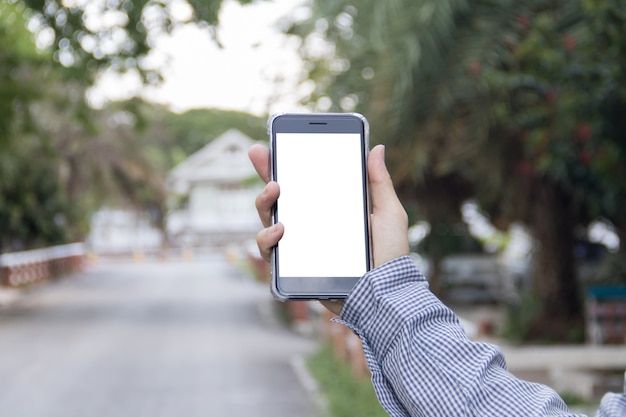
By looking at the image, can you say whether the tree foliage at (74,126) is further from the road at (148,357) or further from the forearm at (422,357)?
the forearm at (422,357)

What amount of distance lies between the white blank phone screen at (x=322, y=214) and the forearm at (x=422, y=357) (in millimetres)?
182

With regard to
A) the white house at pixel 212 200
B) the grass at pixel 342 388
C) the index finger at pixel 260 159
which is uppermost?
the index finger at pixel 260 159

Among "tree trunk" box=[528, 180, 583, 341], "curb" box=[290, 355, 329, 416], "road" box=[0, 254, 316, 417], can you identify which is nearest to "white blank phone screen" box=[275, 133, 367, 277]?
"curb" box=[290, 355, 329, 416]

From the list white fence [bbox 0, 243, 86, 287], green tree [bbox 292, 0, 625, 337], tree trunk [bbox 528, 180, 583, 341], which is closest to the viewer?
green tree [bbox 292, 0, 625, 337]

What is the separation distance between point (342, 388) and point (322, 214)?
8.42 m

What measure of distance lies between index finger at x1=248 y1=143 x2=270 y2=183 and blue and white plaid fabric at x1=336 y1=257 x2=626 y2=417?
1.04ft

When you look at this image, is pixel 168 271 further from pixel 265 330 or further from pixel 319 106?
pixel 319 106

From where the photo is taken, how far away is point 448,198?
57.1ft

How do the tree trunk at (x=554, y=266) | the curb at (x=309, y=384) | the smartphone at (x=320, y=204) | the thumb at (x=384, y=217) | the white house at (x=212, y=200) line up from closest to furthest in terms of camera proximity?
the thumb at (x=384, y=217), the smartphone at (x=320, y=204), the curb at (x=309, y=384), the tree trunk at (x=554, y=266), the white house at (x=212, y=200)

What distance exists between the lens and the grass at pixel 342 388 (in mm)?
8172

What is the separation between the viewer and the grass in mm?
8172

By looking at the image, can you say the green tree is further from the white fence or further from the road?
the white fence

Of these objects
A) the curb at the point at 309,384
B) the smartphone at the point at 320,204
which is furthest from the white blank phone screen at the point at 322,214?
the curb at the point at 309,384

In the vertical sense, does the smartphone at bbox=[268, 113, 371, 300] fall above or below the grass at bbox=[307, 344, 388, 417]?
above
